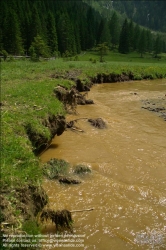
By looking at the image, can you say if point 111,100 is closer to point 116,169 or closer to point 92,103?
point 92,103

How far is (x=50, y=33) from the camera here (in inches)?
2995

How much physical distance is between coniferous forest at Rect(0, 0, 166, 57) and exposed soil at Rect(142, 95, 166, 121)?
34.6 m

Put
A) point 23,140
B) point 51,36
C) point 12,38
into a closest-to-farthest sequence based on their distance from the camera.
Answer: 1. point 23,140
2. point 12,38
3. point 51,36

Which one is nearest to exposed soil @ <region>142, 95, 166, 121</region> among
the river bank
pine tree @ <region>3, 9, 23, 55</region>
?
the river bank

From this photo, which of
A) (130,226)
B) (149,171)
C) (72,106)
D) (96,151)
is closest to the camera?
(130,226)

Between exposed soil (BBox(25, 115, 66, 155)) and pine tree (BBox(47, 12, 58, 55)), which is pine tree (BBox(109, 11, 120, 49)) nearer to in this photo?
pine tree (BBox(47, 12, 58, 55))

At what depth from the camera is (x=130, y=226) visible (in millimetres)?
6852

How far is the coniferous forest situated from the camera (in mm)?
61516

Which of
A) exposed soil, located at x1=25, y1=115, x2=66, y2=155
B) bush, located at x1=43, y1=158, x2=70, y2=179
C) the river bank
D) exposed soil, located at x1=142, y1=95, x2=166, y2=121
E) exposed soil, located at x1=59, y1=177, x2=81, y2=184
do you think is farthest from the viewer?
exposed soil, located at x1=142, y1=95, x2=166, y2=121

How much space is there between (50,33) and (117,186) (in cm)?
7526

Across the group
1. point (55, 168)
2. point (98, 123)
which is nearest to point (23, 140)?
point (55, 168)

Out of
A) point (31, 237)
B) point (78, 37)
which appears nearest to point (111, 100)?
point (31, 237)

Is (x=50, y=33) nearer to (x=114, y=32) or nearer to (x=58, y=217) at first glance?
(x=114, y=32)

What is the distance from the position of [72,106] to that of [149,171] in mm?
8294
